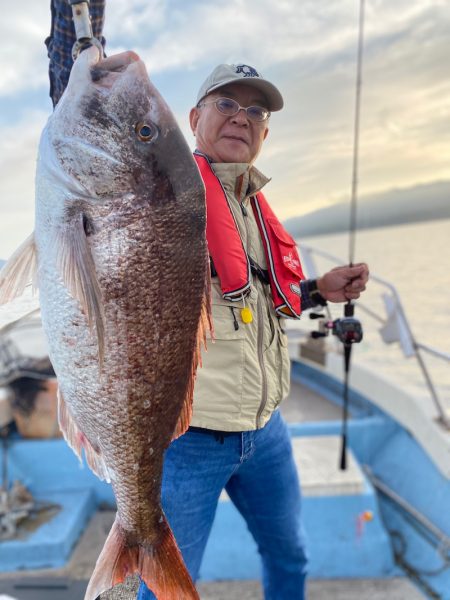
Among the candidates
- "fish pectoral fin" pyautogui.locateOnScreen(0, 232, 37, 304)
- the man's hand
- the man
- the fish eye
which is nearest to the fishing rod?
the man's hand

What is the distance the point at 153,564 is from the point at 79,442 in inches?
17.8

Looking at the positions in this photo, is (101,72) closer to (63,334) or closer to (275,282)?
(63,334)

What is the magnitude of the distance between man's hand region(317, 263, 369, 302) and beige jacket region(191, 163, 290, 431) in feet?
1.50

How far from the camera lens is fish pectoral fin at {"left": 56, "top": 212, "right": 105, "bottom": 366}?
1208 millimetres

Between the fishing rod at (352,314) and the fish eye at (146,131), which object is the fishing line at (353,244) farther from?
the fish eye at (146,131)

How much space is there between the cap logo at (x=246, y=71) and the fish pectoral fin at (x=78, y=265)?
1.05 m

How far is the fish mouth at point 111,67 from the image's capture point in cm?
122

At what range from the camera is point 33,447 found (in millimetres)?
4609

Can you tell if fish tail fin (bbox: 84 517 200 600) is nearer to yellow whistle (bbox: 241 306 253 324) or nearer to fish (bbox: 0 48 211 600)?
fish (bbox: 0 48 211 600)

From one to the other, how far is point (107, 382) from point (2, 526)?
3.56m

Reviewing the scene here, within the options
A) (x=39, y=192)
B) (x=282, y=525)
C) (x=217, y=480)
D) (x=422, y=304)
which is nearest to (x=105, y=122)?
(x=39, y=192)

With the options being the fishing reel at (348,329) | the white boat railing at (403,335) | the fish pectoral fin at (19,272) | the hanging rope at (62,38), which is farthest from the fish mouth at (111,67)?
the white boat railing at (403,335)

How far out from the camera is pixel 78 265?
3.97 ft

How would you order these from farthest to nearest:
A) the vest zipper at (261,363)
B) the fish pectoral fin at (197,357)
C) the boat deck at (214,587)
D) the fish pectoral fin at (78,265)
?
the boat deck at (214,587), the vest zipper at (261,363), the fish pectoral fin at (197,357), the fish pectoral fin at (78,265)
